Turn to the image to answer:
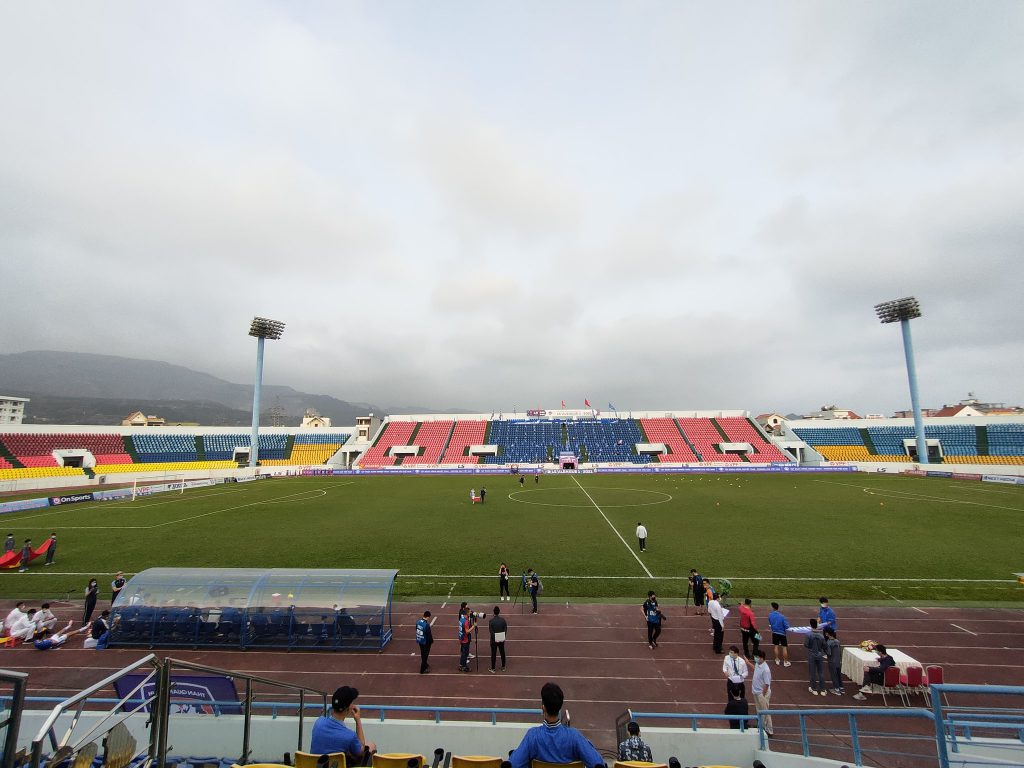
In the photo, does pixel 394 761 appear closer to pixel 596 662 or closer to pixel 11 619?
pixel 596 662

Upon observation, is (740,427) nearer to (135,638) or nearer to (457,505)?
(457,505)

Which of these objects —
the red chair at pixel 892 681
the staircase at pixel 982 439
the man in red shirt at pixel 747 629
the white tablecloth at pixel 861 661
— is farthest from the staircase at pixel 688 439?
the red chair at pixel 892 681

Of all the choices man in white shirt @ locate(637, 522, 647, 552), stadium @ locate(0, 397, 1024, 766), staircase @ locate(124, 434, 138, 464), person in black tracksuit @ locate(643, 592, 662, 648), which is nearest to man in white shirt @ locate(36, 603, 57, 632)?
stadium @ locate(0, 397, 1024, 766)

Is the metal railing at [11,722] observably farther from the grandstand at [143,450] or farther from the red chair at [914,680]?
the grandstand at [143,450]

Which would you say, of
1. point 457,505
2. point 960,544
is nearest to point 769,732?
point 960,544

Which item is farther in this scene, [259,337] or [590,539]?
[259,337]

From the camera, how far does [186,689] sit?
28.7 ft

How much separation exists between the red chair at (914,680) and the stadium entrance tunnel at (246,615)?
39.2ft

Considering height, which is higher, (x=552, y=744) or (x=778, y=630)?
(x=552, y=744)

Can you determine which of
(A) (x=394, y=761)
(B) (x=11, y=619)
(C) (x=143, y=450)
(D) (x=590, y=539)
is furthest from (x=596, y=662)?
(C) (x=143, y=450)

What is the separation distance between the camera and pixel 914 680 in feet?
30.1

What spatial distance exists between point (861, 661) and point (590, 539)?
1370 cm

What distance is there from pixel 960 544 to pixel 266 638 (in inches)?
1138

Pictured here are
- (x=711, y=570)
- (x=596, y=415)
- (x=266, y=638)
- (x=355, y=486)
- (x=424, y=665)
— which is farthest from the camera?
(x=596, y=415)
